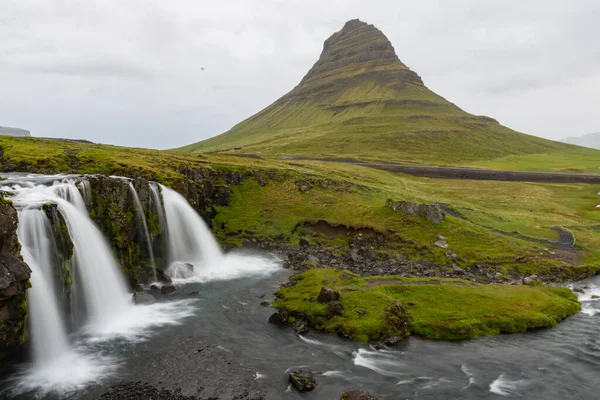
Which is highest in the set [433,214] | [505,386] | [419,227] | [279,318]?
[433,214]

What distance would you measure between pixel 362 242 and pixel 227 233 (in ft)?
67.6

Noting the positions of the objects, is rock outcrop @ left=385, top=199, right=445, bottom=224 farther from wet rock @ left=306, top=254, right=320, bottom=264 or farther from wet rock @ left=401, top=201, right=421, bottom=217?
wet rock @ left=306, top=254, right=320, bottom=264

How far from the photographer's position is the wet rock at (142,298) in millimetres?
33156

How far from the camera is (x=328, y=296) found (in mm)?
30938

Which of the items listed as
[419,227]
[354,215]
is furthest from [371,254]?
[354,215]

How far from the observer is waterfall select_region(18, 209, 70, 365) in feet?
79.8

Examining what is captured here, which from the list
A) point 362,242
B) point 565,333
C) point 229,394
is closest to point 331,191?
point 362,242

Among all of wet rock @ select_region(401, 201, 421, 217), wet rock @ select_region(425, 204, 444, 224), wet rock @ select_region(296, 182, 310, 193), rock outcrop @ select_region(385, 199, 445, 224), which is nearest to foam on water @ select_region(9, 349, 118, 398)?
wet rock @ select_region(401, 201, 421, 217)

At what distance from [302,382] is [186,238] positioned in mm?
31118

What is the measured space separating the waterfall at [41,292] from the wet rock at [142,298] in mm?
6981

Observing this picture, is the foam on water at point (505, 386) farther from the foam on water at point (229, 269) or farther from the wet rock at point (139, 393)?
the foam on water at point (229, 269)

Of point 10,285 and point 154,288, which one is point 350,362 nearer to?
point 10,285

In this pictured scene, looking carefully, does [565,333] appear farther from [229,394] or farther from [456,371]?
[229,394]

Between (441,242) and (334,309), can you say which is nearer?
(334,309)
